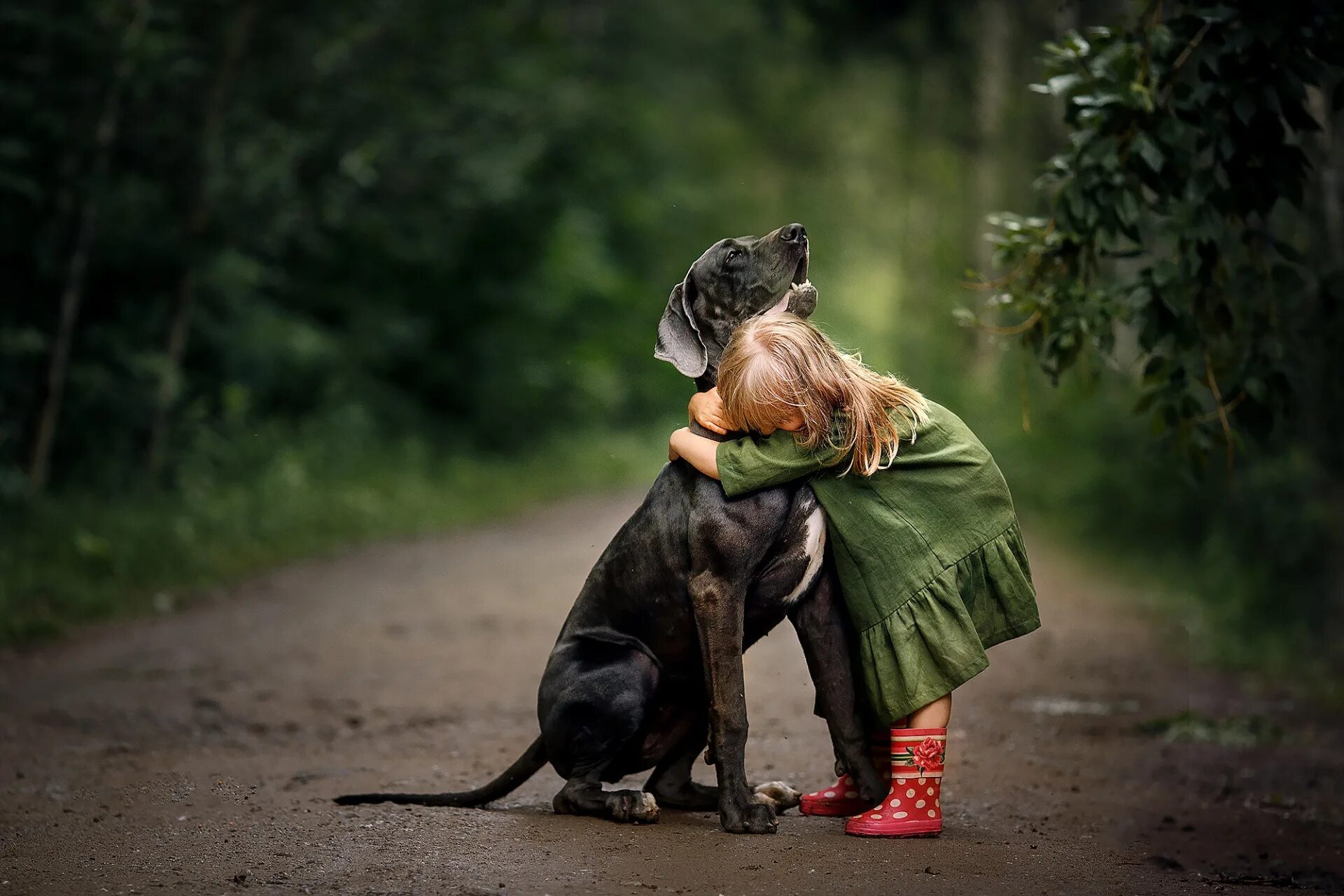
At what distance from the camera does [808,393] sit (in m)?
4.11

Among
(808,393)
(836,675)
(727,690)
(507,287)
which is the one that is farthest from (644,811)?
(507,287)

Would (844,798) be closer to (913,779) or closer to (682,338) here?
(913,779)

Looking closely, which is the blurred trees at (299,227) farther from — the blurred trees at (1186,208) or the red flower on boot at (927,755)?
the red flower on boot at (927,755)

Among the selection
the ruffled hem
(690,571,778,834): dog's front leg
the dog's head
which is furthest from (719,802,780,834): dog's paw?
the dog's head

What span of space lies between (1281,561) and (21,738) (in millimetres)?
8296

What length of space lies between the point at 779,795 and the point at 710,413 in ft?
4.46

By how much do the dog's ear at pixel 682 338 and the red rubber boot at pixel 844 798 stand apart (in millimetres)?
1304

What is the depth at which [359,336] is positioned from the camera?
57.9 feet

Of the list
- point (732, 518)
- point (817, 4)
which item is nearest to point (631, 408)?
point (817, 4)

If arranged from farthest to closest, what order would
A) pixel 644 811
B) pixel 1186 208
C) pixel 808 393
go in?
pixel 1186 208 < pixel 644 811 < pixel 808 393

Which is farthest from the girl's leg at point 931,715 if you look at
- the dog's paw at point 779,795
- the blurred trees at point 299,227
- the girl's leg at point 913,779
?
the blurred trees at point 299,227

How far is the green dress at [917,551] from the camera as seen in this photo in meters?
4.14

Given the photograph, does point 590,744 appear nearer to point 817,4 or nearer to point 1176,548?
point 1176,548

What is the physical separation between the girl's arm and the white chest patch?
1.13 feet
